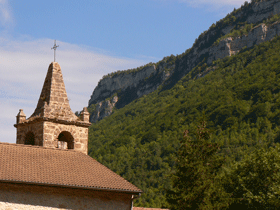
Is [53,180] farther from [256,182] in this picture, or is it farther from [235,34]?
[235,34]

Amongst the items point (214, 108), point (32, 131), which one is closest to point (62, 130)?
point (32, 131)

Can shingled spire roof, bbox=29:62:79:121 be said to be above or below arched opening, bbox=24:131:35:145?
above

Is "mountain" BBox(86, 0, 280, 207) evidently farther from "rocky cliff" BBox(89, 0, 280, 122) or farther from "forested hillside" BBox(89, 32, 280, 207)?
"rocky cliff" BBox(89, 0, 280, 122)

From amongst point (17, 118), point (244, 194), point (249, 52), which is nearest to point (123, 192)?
point (17, 118)

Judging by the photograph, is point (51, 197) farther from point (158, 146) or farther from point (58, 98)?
point (158, 146)

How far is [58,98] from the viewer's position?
889 inches

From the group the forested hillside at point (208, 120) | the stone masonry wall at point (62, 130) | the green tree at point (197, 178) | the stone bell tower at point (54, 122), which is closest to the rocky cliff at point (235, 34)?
the forested hillside at point (208, 120)

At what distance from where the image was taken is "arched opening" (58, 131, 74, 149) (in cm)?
2167

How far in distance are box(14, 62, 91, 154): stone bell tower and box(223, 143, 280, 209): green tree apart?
13849 millimetres

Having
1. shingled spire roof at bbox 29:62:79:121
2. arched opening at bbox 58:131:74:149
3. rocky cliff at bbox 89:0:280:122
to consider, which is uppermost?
rocky cliff at bbox 89:0:280:122

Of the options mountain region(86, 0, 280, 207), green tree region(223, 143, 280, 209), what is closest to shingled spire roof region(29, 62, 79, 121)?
green tree region(223, 143, 280, 209)

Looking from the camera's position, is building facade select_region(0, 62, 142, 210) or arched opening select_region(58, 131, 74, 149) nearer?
building facade select_region(0, 62, 142, 210)

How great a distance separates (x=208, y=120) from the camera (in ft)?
417

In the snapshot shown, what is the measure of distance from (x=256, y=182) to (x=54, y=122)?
19657 millimetres
